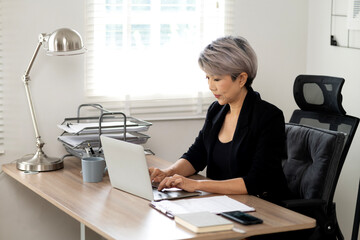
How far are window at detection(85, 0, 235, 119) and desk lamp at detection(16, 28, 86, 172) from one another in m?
0.33

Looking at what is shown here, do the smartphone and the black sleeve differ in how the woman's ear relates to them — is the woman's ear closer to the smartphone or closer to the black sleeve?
the black sleeve

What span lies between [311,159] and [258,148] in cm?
40

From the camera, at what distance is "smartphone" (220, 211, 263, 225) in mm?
2127

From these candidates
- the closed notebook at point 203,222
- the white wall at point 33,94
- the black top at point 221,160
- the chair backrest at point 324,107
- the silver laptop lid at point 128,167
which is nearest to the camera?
the closed notebook at point 203,222

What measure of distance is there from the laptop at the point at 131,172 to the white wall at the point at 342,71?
57.1 inches

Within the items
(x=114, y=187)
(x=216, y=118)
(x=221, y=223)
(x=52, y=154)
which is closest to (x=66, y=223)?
(x=52, y=154)

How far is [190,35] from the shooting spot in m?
3.70

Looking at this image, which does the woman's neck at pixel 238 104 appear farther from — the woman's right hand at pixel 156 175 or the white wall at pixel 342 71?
the white wall at pixel 342 71

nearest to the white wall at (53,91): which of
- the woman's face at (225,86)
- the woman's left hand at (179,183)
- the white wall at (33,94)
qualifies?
the white wall at (33,94)

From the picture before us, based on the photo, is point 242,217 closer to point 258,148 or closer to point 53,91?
point 258,148

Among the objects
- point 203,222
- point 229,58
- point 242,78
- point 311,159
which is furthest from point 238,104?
point 203,222

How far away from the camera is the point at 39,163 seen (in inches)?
120

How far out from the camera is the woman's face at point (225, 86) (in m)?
2.73

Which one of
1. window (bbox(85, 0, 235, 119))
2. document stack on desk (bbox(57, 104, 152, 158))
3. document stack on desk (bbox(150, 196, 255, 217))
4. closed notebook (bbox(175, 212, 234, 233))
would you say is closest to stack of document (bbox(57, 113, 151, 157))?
document stack on desk (bbox(57, 104, 152, 158))
